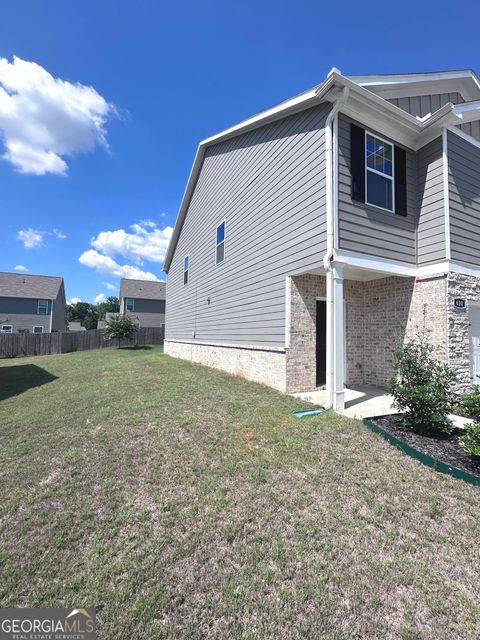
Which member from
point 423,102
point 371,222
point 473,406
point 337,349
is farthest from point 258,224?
point 473,406

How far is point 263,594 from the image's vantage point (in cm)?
200

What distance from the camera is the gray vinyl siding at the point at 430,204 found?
6.41 meters

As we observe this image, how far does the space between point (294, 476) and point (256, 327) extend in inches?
197

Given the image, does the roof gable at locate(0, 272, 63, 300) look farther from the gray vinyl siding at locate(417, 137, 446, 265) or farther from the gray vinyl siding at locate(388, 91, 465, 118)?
the gray vinyl siding at locate(417, 137, 446, 265)

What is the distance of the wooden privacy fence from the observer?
19439 mm

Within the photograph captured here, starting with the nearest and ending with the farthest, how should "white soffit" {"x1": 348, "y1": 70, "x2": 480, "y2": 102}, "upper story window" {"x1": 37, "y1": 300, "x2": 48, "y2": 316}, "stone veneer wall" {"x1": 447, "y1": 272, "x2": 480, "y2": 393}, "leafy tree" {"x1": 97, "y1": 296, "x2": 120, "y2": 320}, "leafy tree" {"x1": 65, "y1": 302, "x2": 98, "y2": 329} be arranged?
"stone veneer wall" {"x1": 447, "y1": 272, "x2": 480, "y2": 393} < "white soffit" {"x1": 348, "y1": 70, "x2": 480, "y2": 102} < "upper story window" {"x1": 37, "y1": 300, "x2": 48, "y2": 316} < "leafy tree" {"x1": 97, "y1": 296, "x2": 120, "y2": 320} < "leafy tree" {"x1": 65, "y1": 302, "x2": 98, "y2": 329}

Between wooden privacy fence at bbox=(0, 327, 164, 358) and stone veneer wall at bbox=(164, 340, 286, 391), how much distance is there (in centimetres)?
1263

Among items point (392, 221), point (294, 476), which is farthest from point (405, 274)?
point (294, 476)

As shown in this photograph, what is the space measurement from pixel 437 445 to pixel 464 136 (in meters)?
6.88

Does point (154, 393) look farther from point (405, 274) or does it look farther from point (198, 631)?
point (405, 274)

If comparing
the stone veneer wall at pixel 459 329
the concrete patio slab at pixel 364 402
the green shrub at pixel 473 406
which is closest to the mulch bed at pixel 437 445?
the concrete patio slab at pixel 364 402

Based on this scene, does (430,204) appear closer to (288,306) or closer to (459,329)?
(459,329)

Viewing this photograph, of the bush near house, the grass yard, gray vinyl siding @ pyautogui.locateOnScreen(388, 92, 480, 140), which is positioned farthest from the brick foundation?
gray vinyl siding @ pyautogui.locateOnScreen(388, 92, 480, 140)

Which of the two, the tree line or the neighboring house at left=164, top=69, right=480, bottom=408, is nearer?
the neighboring house at left=164, top=69, right=480, bottom=408
